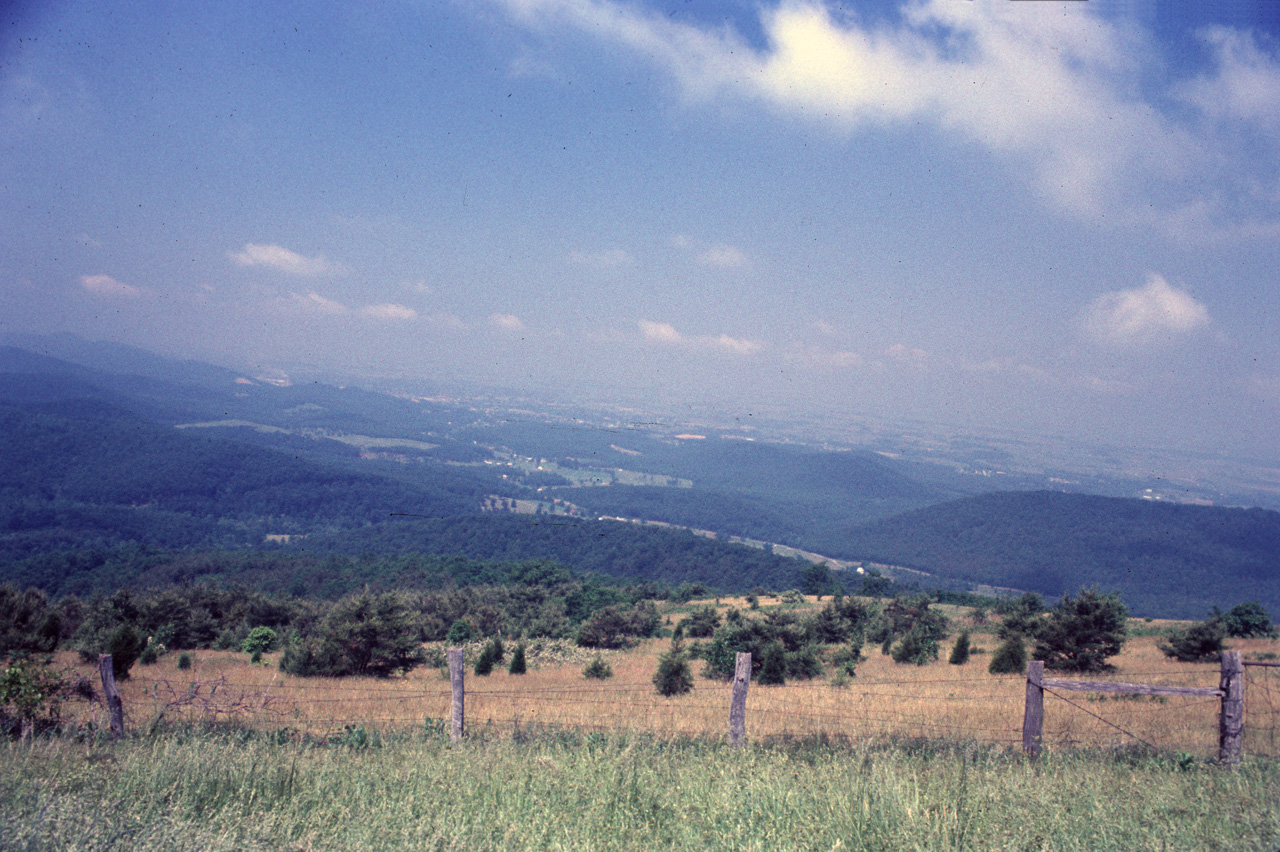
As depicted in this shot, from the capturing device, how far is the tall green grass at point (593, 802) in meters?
3.84

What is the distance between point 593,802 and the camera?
4574 mm

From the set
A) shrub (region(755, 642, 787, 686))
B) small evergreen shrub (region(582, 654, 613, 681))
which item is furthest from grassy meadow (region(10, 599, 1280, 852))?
small evergreen shrub (region(582, 654, 613, 681))

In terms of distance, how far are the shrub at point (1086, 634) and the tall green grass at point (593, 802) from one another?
46.5ft

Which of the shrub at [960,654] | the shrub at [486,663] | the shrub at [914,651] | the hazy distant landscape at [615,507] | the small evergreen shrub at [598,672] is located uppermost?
the shrub at [960,654]

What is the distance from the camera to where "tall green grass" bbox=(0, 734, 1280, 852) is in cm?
384

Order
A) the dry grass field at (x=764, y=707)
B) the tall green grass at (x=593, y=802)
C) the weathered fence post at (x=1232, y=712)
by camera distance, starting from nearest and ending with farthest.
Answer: the tall green grass at (x=593, y=802)
the weathered fence post at (x=1232, y=712)
the dry grass field at (x=764, y=707)

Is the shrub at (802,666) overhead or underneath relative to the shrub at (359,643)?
overhead

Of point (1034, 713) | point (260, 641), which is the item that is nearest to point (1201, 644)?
point (1034, 713)

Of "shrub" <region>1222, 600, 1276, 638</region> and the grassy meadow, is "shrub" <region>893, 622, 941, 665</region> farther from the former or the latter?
the grassy meadow

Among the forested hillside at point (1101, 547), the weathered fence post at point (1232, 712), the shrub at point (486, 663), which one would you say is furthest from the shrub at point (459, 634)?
the forested hillside at point (1101, 547)

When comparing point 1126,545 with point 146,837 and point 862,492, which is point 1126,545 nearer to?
point 862,492

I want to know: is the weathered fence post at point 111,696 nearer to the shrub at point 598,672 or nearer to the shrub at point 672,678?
the shrub at point 672,678

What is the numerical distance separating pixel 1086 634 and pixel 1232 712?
44.9 feet

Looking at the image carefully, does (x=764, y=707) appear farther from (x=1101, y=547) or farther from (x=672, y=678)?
(x=1101, y=547)
